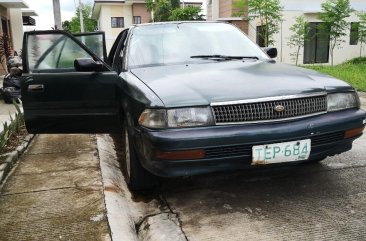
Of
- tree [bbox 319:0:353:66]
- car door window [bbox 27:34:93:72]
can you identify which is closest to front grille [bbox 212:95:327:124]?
car door window [bbox 27:34:93:72]

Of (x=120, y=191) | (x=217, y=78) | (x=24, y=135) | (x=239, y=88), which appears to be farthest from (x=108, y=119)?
(x=24, y=135)

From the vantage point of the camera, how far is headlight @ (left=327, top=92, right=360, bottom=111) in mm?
3125

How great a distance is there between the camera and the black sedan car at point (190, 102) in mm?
2770

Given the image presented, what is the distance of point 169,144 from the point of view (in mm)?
2697

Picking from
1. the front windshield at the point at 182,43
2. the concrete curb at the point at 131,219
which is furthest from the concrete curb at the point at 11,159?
the front windshield at the point at 182,43

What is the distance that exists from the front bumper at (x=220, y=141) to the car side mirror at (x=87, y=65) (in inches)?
42.3

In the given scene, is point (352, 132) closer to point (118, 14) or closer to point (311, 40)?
point (311, 40)

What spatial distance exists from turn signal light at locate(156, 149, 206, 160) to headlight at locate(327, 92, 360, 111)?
1.14 m

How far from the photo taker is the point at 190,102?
2.77 meters

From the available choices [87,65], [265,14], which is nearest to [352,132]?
[87,65]

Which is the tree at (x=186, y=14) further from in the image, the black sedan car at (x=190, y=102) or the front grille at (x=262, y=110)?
the front grille at (x=262, y=110)

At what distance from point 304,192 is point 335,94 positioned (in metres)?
A: 0.87

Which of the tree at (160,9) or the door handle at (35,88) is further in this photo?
the tree at (160,9)

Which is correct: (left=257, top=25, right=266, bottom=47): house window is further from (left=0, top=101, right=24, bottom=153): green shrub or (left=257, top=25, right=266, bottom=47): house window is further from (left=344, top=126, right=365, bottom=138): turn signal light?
(left=344, top=126, right=365, bottom=138): turn signal light
